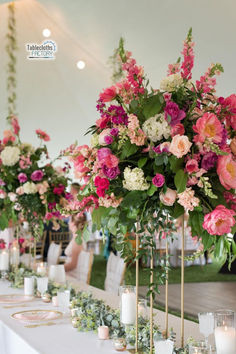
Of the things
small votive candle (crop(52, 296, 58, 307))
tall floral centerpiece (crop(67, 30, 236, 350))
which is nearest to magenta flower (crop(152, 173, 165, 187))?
tall floral centerpiece (crop(67, 30, 236, 350))

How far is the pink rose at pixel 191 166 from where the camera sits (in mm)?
1515

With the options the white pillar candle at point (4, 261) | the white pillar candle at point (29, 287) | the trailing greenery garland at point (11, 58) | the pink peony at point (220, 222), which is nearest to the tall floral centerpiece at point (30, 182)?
the white pillar candle at point (29, 287)

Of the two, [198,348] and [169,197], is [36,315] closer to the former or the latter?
[198,348]

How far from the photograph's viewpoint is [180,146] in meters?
1.50

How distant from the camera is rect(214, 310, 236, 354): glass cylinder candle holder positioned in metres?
1.65

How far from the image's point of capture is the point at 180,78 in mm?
1686

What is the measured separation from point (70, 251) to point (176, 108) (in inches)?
171

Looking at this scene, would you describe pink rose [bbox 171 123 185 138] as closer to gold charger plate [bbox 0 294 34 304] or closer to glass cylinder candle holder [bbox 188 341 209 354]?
glass cylinder candle holder [bbox 188 341 209 354]

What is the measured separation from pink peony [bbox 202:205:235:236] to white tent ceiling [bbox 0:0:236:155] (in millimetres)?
2445

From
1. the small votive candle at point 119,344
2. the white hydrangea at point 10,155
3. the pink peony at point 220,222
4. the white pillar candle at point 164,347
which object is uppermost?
the white hydrangea at point 10,155

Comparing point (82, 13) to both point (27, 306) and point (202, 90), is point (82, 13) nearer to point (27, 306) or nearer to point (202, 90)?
point (27, 306)

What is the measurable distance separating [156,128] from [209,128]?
0.18 meters

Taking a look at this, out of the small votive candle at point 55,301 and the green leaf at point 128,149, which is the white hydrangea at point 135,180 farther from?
the small votive candle at point 55,301

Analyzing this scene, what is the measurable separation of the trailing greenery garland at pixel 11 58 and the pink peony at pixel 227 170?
19.5 ft
